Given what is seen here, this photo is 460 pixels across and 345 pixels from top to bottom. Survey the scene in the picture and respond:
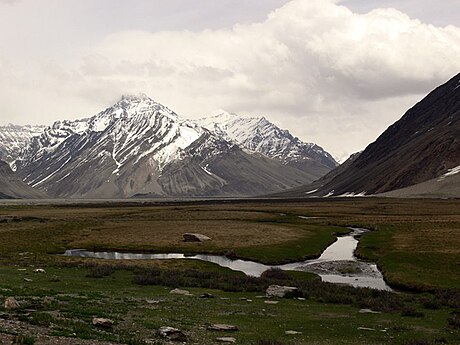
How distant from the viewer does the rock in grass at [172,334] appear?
25516mm

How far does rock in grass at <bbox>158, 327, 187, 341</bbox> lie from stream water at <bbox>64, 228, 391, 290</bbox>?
1194 inches

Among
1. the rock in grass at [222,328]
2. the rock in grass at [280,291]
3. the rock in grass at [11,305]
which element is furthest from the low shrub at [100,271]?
the rock in grass at [222,328]

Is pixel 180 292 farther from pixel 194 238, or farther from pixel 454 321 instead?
pixel 194 238

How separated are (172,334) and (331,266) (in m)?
42.2

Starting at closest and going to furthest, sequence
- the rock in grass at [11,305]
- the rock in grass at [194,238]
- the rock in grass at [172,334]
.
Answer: the rock in grass at [172,334]
the rock in grass at [11,305]
the rock in grass at [194,238]

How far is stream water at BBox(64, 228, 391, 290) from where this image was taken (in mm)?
55872

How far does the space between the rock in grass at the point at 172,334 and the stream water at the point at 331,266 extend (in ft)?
99.5

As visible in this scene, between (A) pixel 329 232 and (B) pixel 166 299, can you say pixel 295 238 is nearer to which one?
(A) pixel 329 232

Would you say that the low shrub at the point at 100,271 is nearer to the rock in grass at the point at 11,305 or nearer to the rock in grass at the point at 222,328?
the rock in grass at the point at 11,305

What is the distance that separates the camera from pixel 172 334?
25891 mm

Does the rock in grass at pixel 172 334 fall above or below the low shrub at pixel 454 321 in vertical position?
above

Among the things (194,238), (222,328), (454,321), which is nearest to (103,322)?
(222,328)

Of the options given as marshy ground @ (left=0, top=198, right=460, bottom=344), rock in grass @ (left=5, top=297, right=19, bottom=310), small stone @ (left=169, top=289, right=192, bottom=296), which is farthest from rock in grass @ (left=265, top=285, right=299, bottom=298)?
rock in grass @ (left=5, top=297, right=19, bottom=310)

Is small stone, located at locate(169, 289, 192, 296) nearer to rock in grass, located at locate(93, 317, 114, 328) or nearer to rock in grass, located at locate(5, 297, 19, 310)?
rock in grass, located at locate(93, 317, 114, 328)
